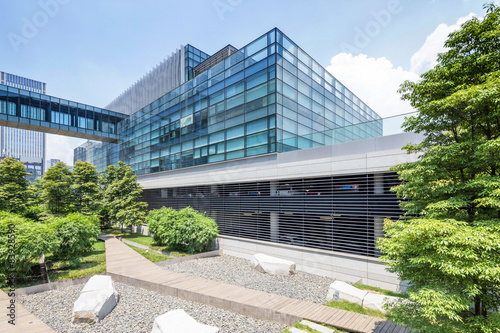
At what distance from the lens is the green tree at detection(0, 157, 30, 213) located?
23750 mm

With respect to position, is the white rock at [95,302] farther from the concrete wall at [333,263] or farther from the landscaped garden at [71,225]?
the concrete wall at [333,263]

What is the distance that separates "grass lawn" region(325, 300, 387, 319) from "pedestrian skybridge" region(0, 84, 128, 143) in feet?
116

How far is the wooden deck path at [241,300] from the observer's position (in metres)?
7.64

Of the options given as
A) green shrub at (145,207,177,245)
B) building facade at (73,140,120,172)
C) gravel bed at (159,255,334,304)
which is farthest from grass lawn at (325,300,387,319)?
building facade at (73,140,120,172)

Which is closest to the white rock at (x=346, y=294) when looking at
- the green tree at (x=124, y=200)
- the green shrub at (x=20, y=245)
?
the green shrub at (x=20, y=245)

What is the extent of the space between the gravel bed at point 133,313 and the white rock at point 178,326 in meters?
1.35

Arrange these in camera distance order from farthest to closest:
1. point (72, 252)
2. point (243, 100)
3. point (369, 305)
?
point (243, 100) < point (72, 252) < point (369, 305)

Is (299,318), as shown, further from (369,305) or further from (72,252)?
(72,252)

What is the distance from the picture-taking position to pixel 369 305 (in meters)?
8.83

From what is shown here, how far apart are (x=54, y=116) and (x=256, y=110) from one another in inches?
1081

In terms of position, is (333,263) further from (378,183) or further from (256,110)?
(256,110)

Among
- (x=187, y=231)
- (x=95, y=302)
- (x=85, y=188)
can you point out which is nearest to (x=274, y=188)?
(x=187, y=231)

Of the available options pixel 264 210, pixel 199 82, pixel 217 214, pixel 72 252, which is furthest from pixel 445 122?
pixel 199 82

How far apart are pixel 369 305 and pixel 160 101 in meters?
28.1
